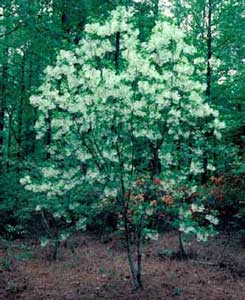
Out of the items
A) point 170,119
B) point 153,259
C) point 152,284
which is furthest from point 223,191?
point 170,119

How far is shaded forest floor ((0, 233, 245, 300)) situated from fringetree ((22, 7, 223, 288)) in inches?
31.6

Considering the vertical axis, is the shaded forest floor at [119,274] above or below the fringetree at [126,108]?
below

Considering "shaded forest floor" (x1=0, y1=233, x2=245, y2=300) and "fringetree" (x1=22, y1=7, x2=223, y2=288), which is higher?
"fringetree" (x1=22, y1=7, x2=223, y2=288)

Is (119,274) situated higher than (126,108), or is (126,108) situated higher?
(126,108)

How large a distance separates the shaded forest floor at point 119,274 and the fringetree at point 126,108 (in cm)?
80

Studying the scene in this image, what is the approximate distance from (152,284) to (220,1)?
13447mm

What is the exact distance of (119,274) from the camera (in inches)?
397

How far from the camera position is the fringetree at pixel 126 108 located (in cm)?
754

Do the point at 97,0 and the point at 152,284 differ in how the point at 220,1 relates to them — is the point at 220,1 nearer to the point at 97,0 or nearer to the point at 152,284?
the point at 97,0

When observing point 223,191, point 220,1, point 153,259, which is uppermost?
point 220,1

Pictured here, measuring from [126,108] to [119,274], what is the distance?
4215 mm

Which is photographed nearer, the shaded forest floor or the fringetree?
the fringetree

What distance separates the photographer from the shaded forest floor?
8688 millimetres

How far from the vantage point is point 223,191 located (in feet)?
47.0
